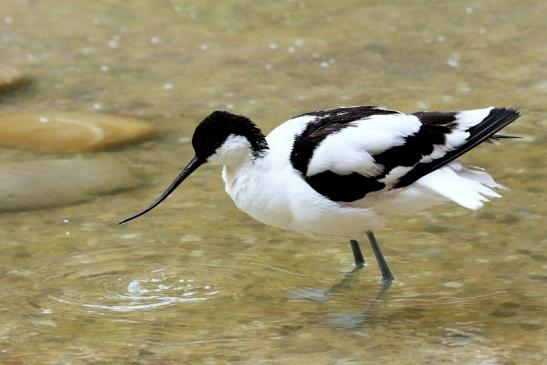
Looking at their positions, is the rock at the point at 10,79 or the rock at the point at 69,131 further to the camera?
the rock at the point at 10,79

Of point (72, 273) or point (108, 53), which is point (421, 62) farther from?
point (72, 273)

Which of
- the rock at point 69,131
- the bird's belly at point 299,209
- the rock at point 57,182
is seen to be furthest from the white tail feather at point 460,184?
the rock at point 69,131

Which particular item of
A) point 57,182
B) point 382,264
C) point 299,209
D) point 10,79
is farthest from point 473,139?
point 10,79

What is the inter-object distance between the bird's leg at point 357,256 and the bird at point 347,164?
336mm

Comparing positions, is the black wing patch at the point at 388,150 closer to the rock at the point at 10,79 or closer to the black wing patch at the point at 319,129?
the black wing patch at the point at 319,129

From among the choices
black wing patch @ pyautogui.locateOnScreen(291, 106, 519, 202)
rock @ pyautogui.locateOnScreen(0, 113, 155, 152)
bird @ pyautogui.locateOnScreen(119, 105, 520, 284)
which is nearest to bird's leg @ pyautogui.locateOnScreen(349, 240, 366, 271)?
bird @ pyautogui.locateOnScreen(119, 105, 520, 284)

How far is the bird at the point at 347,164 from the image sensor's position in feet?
15.7

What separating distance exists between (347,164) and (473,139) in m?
0.58

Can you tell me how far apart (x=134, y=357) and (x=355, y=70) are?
180 inches

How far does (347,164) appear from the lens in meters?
4.78

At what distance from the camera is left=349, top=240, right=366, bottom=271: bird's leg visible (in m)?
5.40

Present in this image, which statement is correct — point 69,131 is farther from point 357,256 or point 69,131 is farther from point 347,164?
point 347,164

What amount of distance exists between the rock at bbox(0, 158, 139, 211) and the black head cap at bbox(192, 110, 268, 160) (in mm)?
1699

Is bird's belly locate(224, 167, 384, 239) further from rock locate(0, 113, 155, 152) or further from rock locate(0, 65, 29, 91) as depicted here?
rock locate(0, 65, 29, 91)
